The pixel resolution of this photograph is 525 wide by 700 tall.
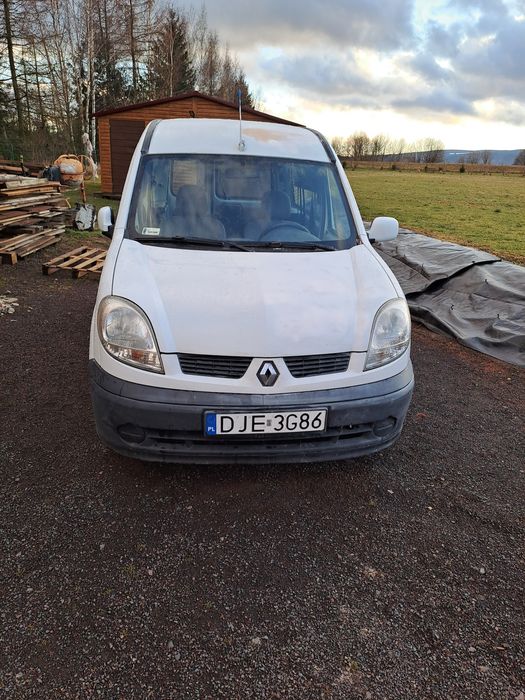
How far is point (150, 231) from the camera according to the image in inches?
126

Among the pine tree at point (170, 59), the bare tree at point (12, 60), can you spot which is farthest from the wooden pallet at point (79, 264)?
the pine tree at point (170, 59)

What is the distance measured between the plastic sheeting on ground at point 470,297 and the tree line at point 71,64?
2435 cm

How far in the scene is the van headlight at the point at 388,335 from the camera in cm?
257

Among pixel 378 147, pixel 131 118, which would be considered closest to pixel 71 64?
pixel 131 118

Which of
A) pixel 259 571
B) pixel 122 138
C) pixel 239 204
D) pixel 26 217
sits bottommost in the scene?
pixel 259 571

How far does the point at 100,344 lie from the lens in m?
2.51

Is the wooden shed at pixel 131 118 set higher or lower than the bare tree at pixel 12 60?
lower

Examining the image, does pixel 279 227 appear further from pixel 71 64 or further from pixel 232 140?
pixel 71 64

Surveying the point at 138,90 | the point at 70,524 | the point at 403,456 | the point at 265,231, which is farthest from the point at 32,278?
the point at 138,90

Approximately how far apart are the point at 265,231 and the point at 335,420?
1.53m

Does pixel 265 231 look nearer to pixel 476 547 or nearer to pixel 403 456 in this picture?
pixel 403 456

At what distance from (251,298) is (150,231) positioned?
1.09m

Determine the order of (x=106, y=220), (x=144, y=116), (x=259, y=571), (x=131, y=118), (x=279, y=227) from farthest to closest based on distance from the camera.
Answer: (x=144, y=116) < (x=131, y=118) < (x=106, y=220) < (x=279, y=227) < (x=259, y=571)

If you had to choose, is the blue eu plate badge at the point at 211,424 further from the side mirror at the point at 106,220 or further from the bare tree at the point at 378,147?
the bare tree at the point at 378,147
